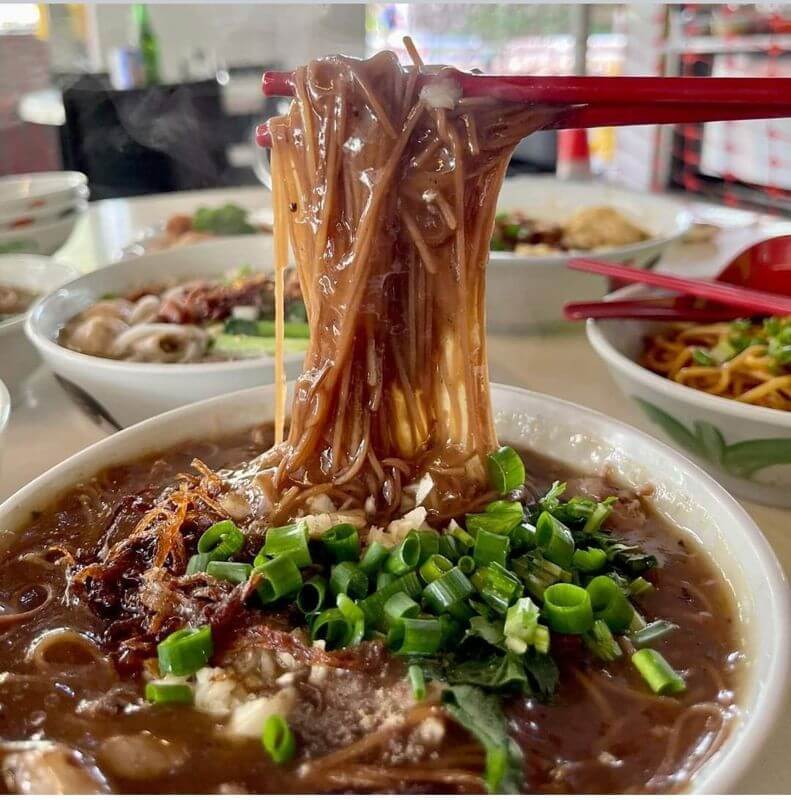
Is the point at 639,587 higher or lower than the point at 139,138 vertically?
lower

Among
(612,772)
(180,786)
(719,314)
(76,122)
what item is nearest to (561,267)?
(719,314)

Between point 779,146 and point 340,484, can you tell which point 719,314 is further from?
point 779,146

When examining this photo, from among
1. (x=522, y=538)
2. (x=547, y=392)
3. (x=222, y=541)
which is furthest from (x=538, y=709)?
(x=547, y=392)

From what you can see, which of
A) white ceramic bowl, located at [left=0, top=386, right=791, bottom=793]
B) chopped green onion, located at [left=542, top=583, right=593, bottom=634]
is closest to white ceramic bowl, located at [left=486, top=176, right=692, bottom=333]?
white ceramic bowl, located at [left=0, top=386, right=791, bottom=793]

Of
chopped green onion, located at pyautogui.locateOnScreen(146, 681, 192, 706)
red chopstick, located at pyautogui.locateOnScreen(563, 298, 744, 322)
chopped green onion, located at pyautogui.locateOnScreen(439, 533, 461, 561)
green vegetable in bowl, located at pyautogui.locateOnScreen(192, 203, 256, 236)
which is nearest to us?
chopped green onion, located at pyautogui.locateOnScreen(146, 681, 192, 706)

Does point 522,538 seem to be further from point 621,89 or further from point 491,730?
point 621,89

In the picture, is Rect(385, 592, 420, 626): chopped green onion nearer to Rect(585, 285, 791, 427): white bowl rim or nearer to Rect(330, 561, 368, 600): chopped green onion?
Rect(330, 561, 368, 600): chopped green onion
